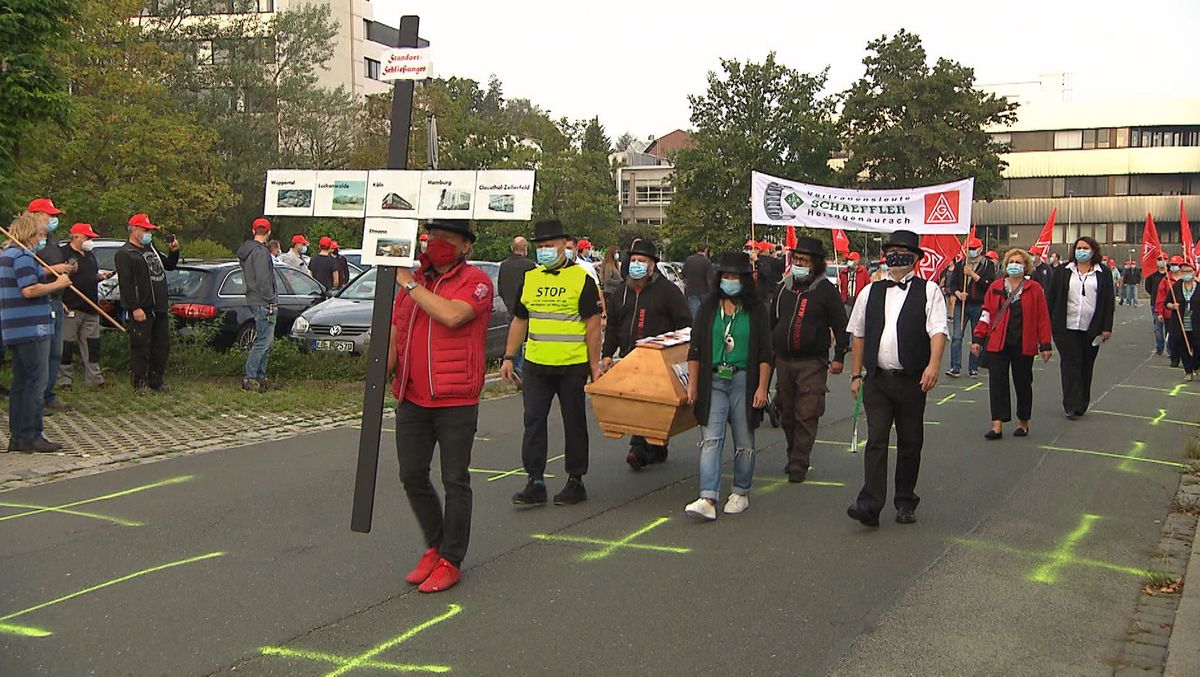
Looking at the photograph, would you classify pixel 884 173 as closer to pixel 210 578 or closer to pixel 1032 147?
pixel 1032 147

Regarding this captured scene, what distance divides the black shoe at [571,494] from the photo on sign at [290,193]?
9.79 ft

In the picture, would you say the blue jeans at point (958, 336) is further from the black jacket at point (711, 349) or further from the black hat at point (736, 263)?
the black hat at point (736, 263)

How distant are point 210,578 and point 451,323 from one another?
197 centimetres

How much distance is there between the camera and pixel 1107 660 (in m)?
4.90

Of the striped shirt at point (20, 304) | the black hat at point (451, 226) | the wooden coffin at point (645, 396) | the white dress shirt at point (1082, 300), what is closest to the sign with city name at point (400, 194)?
the black hat at point (451, 226)

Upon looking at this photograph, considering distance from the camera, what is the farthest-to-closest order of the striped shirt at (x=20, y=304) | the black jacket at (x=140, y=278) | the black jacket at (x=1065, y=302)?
the black jacket at (x=140, y=278), the black jacket at (x=1065, y=302), the striped shirt at (x=20, y=304)

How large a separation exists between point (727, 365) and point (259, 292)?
723 centimetres

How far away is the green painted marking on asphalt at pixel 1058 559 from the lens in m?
6.14

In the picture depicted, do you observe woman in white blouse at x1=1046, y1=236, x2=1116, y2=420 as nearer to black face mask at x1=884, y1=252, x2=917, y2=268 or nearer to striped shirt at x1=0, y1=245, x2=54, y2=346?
black face mask at x1=884, y1=252, x2=917, y2=268

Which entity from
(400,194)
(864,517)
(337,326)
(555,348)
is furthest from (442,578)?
(337,326)

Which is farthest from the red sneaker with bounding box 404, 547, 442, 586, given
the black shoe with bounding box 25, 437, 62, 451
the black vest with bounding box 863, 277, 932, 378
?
the black shoe with bounding box 25, 437, 62, 451

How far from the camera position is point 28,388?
31.3 ft

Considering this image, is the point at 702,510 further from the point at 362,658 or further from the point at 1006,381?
the point at 1006,381

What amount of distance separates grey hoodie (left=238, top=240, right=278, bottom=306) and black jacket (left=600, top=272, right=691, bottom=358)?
209 inches
